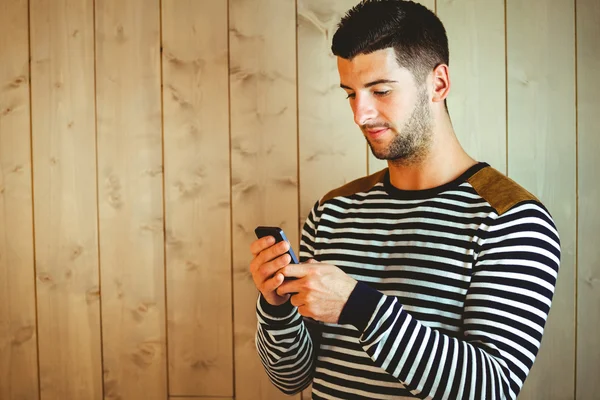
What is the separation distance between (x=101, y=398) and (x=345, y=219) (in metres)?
0.98

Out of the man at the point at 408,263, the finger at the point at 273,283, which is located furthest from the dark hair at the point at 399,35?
the finger at the point at 273,283

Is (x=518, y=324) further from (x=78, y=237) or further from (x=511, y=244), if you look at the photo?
(x=78, y=237)

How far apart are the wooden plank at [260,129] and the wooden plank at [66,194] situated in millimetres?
429

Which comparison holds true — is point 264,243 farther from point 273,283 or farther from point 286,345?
point 286,345

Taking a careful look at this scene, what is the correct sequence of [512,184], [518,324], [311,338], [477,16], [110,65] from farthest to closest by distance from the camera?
[110,65] < [477,16] < [311,338] < [512,184] < [518,324]

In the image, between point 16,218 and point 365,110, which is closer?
point 365,110

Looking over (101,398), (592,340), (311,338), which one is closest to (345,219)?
(311,338)

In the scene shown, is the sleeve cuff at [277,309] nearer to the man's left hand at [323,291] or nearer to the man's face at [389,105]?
the man's left hand at [323,291]

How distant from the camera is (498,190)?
3.14 feet

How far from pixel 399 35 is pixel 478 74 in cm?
49

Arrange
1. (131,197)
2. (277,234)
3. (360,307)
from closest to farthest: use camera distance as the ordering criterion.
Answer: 1. (360,307)
2. (277,234)
3. (131,197)

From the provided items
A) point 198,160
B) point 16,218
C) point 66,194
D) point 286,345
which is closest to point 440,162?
point 286,345

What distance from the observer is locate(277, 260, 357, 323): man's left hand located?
2.76 ft

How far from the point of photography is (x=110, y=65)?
153 centimetres
